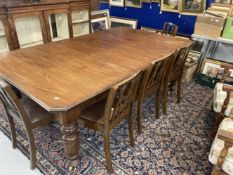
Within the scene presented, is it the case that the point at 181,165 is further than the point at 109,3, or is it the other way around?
the point at 109,3

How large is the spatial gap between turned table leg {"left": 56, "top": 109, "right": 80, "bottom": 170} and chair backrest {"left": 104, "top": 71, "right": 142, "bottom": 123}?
23 cm

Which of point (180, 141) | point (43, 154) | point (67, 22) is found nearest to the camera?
point (43, 154)

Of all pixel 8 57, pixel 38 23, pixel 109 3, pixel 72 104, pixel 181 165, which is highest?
pixel 109 3

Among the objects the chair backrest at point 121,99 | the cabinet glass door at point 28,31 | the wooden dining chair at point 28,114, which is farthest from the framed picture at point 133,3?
the wooden dining chair at point 28,114

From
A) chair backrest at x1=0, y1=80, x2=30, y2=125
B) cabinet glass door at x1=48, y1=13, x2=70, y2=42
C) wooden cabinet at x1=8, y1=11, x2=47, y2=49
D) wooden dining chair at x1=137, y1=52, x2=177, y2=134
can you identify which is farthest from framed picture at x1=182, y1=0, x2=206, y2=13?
chair backrest at x1=0, y1=80, x2=30, y2=125

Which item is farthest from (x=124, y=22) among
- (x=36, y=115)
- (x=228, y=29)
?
(x=36, y=115)

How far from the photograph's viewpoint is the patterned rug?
1.69m

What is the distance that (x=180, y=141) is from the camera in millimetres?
1988

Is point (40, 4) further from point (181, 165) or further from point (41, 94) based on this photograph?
point (181, 165)

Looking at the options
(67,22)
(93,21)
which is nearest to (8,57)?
(67,22)

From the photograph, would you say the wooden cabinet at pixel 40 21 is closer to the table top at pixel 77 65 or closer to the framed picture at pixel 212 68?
the table top at pixel 77 65

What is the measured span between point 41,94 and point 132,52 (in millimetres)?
1115

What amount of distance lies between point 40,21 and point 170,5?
208 centimetres

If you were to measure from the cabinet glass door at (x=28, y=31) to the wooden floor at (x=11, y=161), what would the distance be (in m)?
1.62
